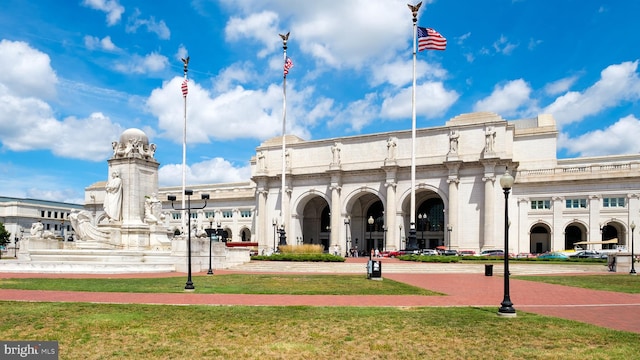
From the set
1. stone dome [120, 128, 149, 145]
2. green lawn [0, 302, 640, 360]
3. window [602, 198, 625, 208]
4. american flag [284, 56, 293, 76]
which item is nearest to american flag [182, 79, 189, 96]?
american flag [284, 56, 293, 76]

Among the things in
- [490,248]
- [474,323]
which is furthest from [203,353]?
[490,248]

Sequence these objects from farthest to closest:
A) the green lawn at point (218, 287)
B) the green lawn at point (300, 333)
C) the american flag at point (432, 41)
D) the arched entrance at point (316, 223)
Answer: the arched entrance at point (316, 223) → the american flag at point (432, 41) → the green lawn at point (218, 287) → the green lawn at point (300, 333)

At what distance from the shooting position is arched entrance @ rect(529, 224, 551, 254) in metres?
74.1

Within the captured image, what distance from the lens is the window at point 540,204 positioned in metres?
71.0

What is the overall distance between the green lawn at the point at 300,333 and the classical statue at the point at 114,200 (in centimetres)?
2075

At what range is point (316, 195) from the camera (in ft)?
283

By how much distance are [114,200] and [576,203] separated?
58822mm

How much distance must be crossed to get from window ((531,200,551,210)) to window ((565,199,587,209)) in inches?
92.3

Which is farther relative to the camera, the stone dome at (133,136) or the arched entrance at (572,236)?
the arched entrance at (572,236)

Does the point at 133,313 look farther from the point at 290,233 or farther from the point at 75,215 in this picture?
the point at 290,233

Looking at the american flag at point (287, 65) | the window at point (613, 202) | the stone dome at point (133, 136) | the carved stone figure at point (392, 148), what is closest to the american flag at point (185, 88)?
the american flag at point (287, 65)

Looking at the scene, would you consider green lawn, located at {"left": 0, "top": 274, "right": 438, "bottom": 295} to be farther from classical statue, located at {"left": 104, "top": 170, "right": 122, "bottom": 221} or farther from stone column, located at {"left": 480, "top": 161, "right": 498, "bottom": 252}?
stone column, located at {"left": 480, "top": 161, "right": 498, "bottom": 252}

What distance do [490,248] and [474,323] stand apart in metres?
58.0

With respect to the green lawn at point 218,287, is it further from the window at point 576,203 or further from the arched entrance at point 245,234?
the arched entrance at point 245,234
